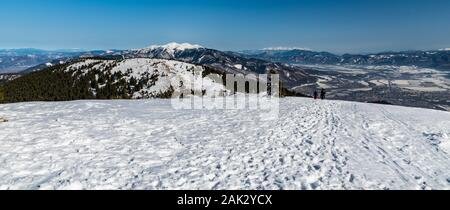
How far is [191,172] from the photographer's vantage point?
13125 millimetres

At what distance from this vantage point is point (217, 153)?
1612 centimetres

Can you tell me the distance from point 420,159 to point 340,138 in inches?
181

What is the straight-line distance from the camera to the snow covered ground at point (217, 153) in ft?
40.1

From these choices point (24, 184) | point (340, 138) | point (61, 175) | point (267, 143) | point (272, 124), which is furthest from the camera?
point (272, 124)

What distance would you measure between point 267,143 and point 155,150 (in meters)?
5.83

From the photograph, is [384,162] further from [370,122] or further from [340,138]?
[370,122]

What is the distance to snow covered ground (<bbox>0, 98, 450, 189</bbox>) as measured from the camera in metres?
12.2

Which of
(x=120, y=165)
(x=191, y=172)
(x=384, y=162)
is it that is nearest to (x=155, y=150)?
(x=120, y=165)

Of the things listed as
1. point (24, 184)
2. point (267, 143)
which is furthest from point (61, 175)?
point (267, 143)

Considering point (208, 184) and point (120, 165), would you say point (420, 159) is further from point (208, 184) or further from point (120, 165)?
point (120, 165)

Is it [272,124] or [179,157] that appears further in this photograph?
[272,124]

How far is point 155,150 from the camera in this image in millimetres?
16688

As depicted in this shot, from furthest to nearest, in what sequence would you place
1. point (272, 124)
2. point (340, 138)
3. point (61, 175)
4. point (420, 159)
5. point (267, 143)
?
point (272, 124)
point (340, 138)
point (267, 143)
point (420, 159)
point (61, 175)

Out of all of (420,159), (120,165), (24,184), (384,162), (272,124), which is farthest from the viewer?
(272,124)
